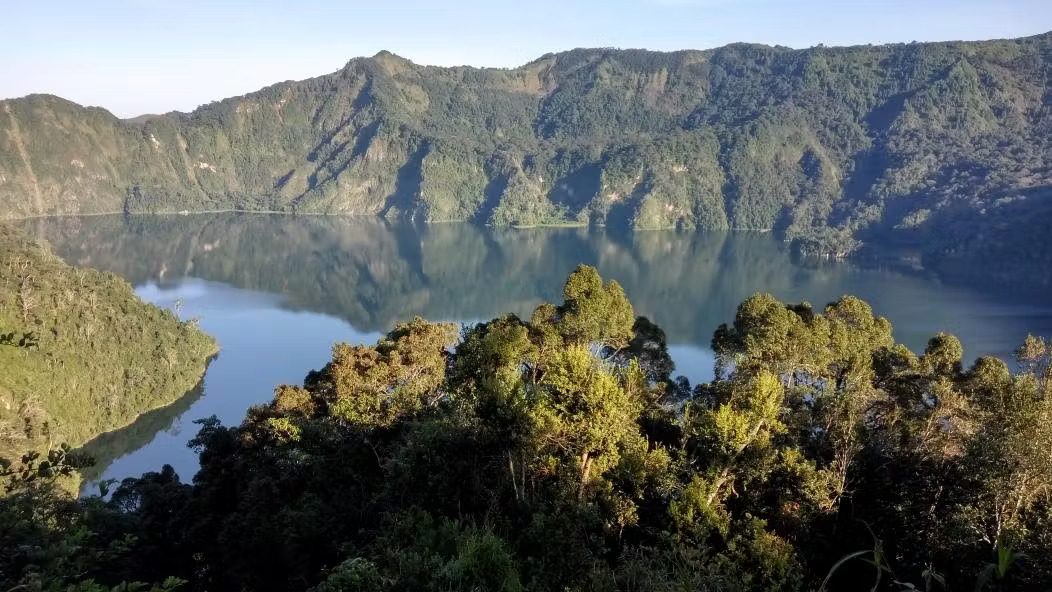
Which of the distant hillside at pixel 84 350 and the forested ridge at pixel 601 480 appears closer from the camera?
the forested ridge at pixel 601 480

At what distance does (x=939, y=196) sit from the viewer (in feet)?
537

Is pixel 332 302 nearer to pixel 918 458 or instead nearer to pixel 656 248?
pixel 656 248

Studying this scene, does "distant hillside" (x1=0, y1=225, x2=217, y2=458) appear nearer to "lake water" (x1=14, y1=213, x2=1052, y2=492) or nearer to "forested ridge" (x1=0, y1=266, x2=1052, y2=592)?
"lake water" (x1=14, y1=213, x2=1052, y2=492)

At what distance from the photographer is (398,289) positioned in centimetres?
10150

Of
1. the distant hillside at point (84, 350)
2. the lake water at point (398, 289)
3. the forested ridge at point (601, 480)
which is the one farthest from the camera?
the lake water at point (398, 289)

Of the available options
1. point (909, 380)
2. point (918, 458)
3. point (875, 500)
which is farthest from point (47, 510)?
point (909, 380)

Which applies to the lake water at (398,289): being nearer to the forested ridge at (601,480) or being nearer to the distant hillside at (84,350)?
the distant hillside at (84,350)

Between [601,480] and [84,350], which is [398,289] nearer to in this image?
[84,350]

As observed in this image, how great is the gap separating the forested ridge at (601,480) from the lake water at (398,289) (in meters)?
19.2

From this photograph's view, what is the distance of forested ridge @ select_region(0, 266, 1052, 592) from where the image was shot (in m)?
10.2

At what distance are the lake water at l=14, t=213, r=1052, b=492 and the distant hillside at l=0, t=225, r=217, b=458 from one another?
1.71 meters

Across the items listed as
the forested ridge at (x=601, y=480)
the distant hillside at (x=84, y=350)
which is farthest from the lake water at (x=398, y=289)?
the forested ridge at (x=601, y=480)

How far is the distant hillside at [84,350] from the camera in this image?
151 feet

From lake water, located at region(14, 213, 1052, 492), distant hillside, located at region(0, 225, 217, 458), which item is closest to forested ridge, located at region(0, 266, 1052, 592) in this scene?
lake water, located at region(14, 213, 1052, 492)
